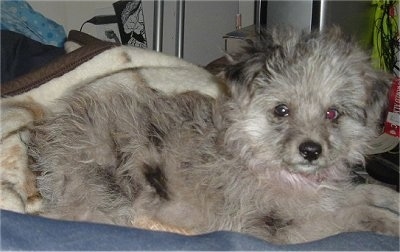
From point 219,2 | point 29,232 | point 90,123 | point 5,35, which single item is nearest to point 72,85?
point 90,123

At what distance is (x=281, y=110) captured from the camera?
205 centimetres

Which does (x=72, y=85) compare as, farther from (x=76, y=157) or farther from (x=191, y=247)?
(x=191, y=247)

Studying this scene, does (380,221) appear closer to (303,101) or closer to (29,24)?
(303,101)

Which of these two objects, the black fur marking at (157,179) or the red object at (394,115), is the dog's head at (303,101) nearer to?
the black fur marking at (157,179)

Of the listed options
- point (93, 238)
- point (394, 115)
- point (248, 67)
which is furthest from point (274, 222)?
point (394, 115)

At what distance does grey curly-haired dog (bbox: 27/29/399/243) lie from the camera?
6.35 ft

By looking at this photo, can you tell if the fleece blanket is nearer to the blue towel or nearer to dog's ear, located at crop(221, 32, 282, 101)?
dog's ear, located at crop(221, 32, 282, 101)

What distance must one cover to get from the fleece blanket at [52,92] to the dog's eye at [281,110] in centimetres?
40

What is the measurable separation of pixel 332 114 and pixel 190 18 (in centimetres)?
335

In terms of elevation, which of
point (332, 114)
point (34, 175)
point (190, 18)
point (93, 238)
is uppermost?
point (190, 18)

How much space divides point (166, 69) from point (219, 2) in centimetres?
294

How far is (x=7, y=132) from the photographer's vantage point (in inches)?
82.1

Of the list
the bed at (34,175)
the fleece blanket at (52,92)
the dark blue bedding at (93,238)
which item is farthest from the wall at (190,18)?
the dark blue bedding at (93,238)

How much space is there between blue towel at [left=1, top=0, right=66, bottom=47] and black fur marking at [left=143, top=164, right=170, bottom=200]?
5.99ft
